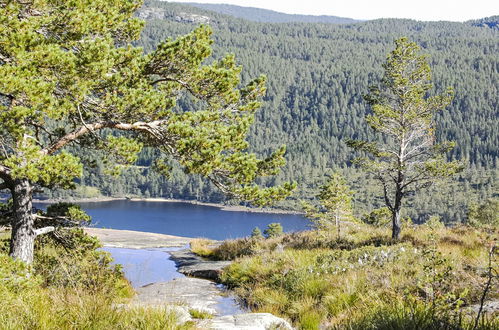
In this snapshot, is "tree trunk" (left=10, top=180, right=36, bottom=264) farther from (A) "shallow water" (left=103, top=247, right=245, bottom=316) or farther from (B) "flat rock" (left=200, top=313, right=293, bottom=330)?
(B) "flat rock" (left=200, top=313, right=293, bottom=330)

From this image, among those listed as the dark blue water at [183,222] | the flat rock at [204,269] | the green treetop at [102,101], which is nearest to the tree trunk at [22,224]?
the green treetop at [102,101]

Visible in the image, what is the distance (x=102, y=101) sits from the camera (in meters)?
9.59

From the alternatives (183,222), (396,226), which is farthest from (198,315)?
(183,222)

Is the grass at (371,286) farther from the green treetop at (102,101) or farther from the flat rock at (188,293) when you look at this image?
the green treetop at (102,101)

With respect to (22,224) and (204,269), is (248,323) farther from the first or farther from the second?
(204,269)

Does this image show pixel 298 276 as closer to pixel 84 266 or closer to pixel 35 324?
pixel 84 266

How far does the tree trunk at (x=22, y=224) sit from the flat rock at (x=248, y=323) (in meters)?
4.81

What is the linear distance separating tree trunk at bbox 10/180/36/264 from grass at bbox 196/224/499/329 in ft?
16.3

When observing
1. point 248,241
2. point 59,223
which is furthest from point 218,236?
point 59,223

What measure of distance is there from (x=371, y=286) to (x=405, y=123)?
13.4 m

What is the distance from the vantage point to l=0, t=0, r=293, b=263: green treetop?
7793 mm

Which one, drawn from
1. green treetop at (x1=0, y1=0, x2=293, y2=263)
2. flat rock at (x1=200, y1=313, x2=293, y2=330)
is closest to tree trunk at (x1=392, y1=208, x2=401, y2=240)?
green treetop at (x1=0, y1=0, x2=293, y2=263)

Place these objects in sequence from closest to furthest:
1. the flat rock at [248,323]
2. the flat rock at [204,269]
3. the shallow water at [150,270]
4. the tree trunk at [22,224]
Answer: the flat rock at [248,323] → the tree trunk at [22,224] → the shallow water at [150,270] → the flat rock at [204,269]

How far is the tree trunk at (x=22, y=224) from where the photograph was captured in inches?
366
